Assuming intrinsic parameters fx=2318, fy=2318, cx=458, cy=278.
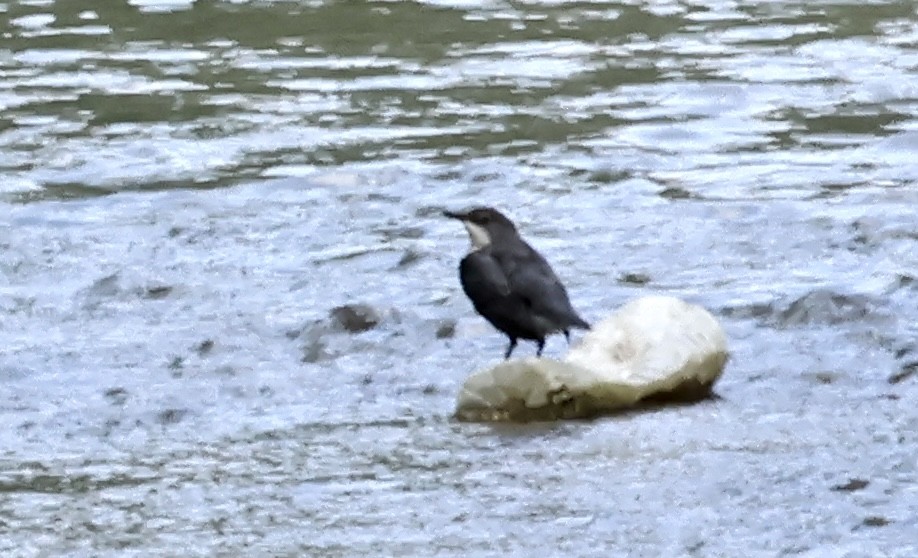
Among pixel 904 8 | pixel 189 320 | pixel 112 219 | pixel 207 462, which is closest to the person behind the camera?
pixel 207 462

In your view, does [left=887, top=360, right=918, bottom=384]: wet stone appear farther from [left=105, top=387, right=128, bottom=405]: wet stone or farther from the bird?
[left=105, top=387, right=128, bottom=405]: wet stone

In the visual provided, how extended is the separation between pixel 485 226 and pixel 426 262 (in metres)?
1.25

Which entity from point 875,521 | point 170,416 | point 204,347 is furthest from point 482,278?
point 875,521

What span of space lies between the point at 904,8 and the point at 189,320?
6.98 metres

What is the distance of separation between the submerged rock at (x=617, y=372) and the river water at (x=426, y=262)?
11cm

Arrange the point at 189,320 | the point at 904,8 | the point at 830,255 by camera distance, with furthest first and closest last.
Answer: the point at 904,8
the point at 830,255
the point at 189,320

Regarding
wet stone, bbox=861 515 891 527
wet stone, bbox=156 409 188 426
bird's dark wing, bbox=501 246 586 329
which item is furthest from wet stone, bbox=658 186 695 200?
wet stone, bbox=861 515 891 527

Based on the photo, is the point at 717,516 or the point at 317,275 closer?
the point at 717,516

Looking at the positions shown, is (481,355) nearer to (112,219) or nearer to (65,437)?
(65,437)

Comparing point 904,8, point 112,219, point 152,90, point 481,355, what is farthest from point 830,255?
point 904,8

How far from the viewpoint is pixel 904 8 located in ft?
45.2

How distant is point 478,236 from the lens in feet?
25.1

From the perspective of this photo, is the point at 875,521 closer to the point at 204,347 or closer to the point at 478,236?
the point at 478,236

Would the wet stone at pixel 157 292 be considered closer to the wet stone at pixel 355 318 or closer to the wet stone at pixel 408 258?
the wet stone at pixel 355 318
